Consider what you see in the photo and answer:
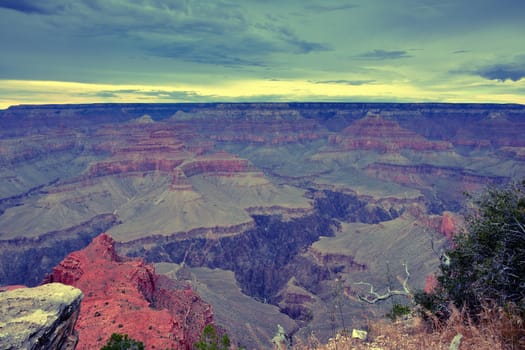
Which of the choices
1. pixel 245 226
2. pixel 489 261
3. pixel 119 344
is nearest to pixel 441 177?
pixel 245 226

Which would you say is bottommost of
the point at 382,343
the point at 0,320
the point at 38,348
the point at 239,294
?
the point at 239,294

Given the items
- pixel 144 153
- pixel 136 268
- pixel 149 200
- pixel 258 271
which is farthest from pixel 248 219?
pixel 136 268

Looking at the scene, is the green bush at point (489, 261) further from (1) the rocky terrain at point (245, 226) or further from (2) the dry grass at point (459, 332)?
(1) the rocky terrain at point (245, 226)

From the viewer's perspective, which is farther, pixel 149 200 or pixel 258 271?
pixel 149 200

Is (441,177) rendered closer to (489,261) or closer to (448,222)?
(448,222)

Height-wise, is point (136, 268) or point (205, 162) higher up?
point (136, 268)

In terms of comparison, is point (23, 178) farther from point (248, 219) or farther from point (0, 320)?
point (0, 320)

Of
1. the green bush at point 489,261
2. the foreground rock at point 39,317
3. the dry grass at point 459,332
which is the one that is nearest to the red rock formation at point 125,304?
the foreground rock at point 39,317
